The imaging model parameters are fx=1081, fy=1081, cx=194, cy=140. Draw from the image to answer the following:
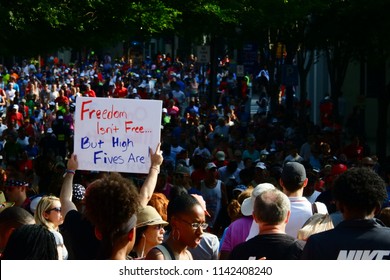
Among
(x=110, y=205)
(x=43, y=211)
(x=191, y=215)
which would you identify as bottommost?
(x=43, y=211)

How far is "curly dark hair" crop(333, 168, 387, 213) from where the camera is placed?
5.21 metres

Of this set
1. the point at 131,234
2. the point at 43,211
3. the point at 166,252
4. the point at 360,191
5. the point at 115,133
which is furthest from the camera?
the point at 115,133

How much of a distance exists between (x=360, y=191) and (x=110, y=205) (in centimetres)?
121

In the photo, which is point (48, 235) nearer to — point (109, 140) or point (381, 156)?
point (109, 140)

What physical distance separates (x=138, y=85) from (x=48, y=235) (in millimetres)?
38330

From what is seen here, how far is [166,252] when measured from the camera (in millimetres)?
5492

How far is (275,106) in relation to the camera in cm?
3241

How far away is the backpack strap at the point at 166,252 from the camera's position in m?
5.46

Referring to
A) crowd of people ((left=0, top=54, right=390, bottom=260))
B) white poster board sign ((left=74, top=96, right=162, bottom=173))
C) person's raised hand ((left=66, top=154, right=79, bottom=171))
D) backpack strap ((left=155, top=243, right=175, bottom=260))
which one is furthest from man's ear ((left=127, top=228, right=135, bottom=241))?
white poster board sign ((left=74, top=96, right=162, bottom=173))

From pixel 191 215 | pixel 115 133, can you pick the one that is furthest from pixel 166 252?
pixel 115 133

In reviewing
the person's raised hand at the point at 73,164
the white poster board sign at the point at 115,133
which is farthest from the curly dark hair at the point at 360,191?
the white poster board sign at the point at 115,133

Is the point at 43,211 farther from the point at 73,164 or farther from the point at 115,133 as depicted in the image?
the point at 115,133

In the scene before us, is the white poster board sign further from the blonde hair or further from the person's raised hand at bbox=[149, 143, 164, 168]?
the blonde hair

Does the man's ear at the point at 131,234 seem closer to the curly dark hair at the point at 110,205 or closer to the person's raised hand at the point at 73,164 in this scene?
the curly dark hair at the point at 110,205
